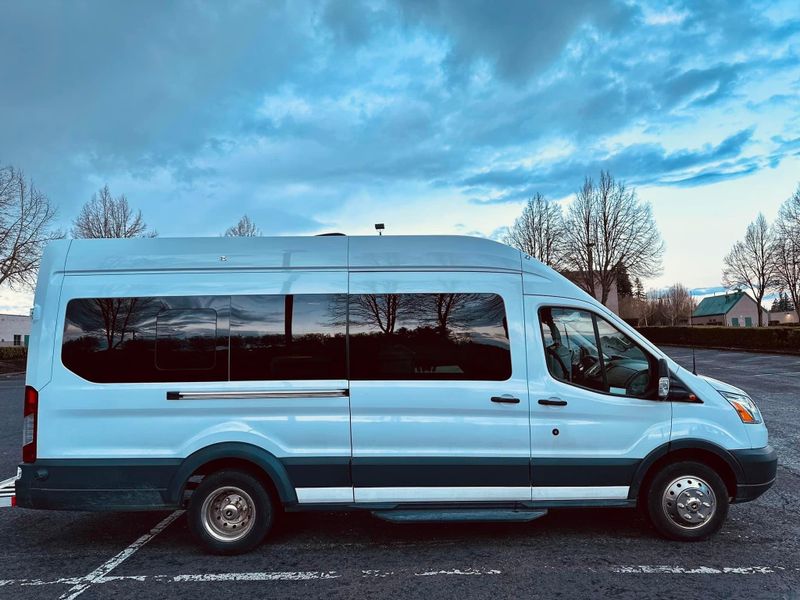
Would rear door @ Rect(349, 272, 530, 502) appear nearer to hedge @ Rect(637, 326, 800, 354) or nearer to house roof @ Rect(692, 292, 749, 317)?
hedge @ Rect(637, 326, 800, 354)

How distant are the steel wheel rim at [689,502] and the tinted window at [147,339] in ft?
11.9

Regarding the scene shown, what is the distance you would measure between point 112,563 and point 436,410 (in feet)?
8.91

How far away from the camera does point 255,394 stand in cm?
447

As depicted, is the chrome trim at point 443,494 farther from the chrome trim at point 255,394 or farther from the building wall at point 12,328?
the building wall at point 12,328

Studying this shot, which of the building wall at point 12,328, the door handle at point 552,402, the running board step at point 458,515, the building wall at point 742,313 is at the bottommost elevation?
the running board step at point 458,515

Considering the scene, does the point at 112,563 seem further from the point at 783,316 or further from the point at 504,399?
the point at 783,316

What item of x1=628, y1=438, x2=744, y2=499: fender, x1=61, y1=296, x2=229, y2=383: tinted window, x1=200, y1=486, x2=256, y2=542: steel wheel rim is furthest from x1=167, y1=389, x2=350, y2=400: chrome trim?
x1=628, y1=438, x2=744, y2=499: fender

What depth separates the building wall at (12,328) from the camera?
208ft

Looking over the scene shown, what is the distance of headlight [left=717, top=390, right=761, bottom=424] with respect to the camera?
15.0ft

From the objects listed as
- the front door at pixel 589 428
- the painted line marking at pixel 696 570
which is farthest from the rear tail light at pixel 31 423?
the painted line marking at pixel 696 570

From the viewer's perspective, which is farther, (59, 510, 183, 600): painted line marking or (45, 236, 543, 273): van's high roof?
(45, 236, 543, 273): van's high roof

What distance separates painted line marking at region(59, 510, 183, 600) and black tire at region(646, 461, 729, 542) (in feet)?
13.6

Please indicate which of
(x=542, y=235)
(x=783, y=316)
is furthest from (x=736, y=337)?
(x=783, y=316)

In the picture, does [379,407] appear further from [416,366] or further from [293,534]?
[293,534]
